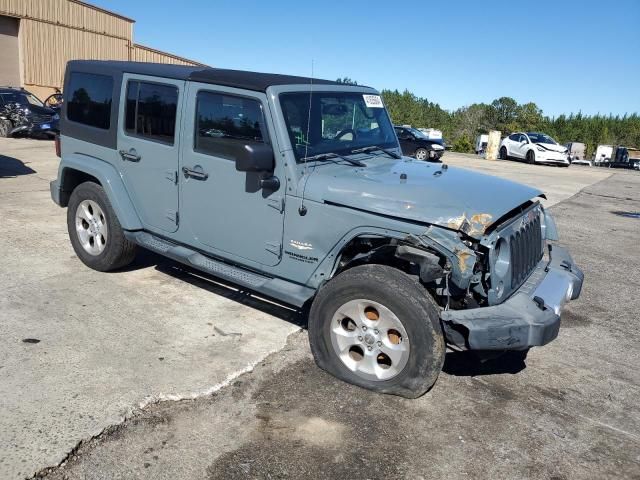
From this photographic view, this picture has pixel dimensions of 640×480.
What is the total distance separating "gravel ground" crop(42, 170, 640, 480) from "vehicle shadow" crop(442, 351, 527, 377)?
0.01 metres

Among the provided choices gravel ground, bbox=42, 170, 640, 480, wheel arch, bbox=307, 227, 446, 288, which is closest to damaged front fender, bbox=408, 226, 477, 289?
wheel arch, bbox=307, 227, 446, 288

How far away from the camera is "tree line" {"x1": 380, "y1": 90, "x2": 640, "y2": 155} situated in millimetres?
54000

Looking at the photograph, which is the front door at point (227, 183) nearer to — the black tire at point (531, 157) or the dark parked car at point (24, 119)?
the dark parked car at point (24, 119)

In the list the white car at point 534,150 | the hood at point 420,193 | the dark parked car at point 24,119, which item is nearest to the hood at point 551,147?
the white car at point 534,150

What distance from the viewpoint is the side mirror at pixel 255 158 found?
368 cm

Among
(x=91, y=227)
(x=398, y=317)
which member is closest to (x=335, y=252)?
(x=398, y=317)

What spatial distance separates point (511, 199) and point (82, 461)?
3.02 m

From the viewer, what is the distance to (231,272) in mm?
4309

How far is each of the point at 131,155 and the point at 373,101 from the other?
217cm

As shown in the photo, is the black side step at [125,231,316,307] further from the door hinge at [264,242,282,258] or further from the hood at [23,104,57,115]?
the hood at [23,104,57,115]

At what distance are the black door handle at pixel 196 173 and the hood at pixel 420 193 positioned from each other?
93cm

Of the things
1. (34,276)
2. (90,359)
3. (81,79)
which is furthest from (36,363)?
(81,79)

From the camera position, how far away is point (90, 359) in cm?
380

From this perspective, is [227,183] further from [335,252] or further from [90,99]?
[90,99]
